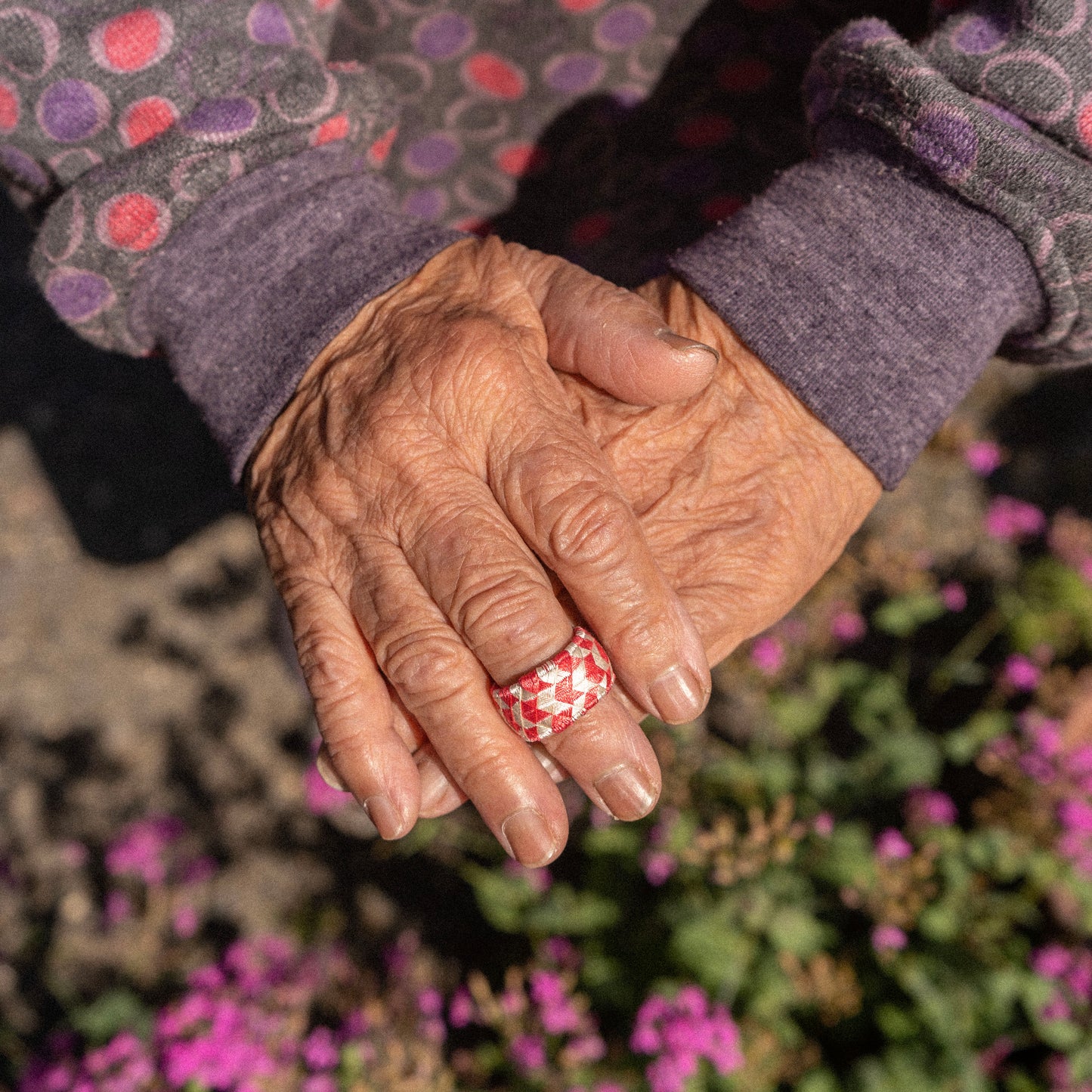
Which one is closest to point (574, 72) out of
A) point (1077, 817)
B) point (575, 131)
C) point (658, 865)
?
point (575, 131)

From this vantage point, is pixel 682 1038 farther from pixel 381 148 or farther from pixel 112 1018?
pixel 381 148

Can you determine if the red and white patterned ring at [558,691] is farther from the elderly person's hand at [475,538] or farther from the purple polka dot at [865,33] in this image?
the purple polka dot at [865,33]

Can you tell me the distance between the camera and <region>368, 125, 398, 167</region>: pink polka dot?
161cm

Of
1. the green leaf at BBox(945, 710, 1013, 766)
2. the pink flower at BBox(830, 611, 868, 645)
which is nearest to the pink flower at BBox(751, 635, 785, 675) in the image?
the pink flower at BBox(830, 611, 868, 645)

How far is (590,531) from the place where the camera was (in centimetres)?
126

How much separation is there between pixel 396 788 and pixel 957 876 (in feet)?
5.94

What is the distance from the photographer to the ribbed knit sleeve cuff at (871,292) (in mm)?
1319

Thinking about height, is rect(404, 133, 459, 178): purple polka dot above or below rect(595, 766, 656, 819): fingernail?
above

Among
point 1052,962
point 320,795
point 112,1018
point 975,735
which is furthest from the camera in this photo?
point 320,795

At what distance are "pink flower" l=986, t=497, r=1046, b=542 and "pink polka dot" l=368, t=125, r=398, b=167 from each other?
2.75 meters

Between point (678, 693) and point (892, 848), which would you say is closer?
point (678, 693)

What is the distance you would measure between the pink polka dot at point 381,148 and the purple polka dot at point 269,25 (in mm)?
247

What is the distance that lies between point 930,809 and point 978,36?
1995mm

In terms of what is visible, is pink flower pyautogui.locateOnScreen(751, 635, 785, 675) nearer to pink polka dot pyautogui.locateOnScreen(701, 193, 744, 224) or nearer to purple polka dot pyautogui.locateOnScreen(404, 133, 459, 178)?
pink polka dot pyautogui.locateOnScreen(701, 193, 744, 224)
